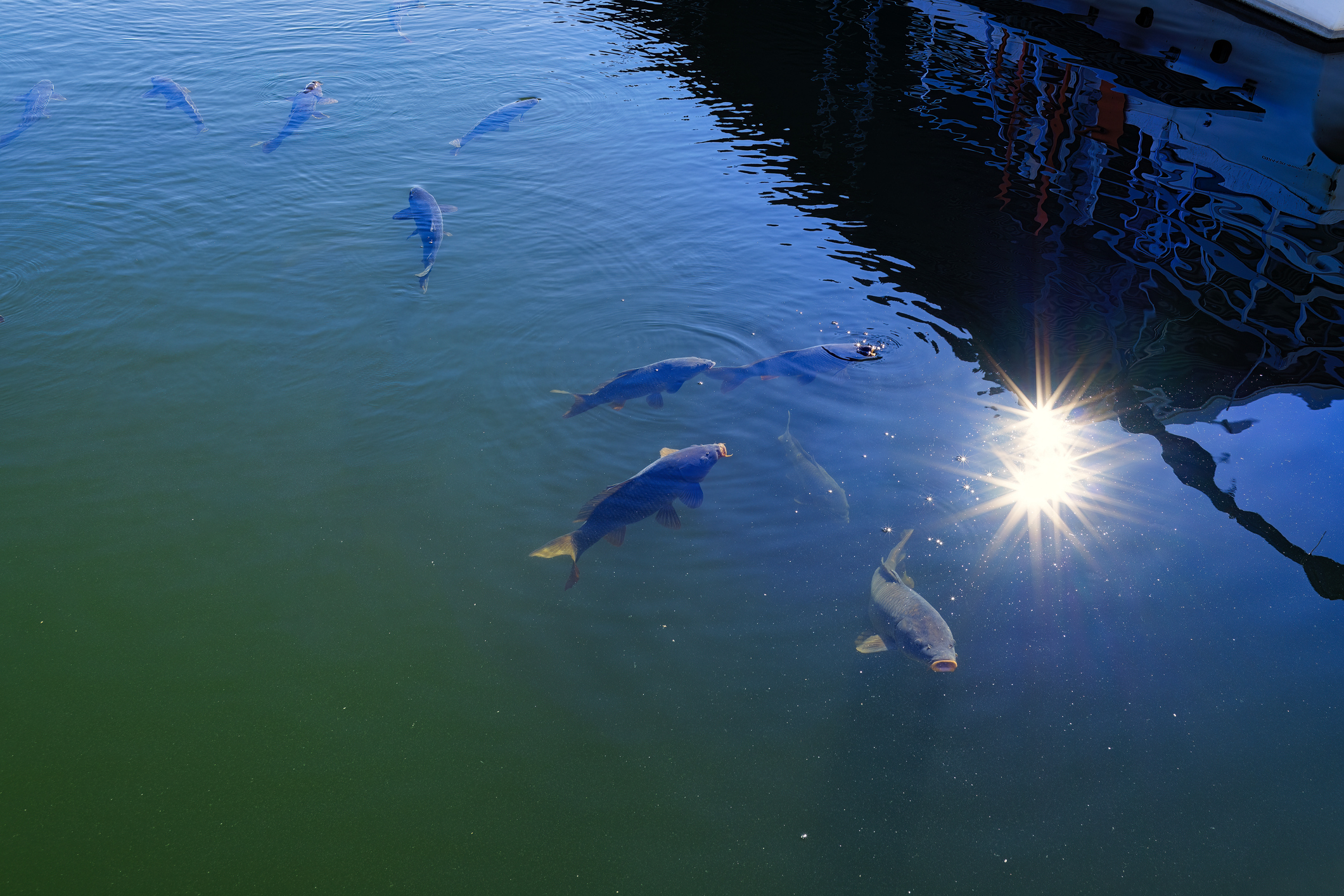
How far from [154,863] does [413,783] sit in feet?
3.80

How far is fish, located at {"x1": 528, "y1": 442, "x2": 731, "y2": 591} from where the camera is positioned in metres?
5.27

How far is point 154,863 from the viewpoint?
12.6 feet

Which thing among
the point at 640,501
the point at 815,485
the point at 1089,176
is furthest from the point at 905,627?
the point at 1089,176

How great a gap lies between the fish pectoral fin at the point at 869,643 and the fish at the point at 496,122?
841cm

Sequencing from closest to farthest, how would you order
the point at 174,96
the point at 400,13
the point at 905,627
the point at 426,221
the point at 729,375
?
1. the point at 905,627
2. the point at 729,375
3. the point at 426,221
4. the point at 174,96
5. the point at 400,13

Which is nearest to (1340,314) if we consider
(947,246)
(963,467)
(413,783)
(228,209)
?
(947,246)

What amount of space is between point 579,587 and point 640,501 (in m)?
0.70

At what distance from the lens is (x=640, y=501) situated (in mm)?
5445

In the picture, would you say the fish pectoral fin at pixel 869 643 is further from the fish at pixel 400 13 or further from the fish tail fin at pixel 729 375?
the fish at pixel 400 13

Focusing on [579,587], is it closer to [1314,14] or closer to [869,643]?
[869,643]

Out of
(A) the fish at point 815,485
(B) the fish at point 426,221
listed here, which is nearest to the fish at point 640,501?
(A) the fish at point 815,485

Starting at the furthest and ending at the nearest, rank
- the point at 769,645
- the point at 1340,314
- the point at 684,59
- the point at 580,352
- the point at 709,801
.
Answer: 1. the point at 684,59
2. the point at 1340,314
3. the point at 580,352
4. the point at 769,645
5. the point at 709,801

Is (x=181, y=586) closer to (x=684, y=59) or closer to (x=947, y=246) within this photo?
(x=947, y=246)

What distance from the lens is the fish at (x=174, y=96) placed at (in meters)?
11.1
